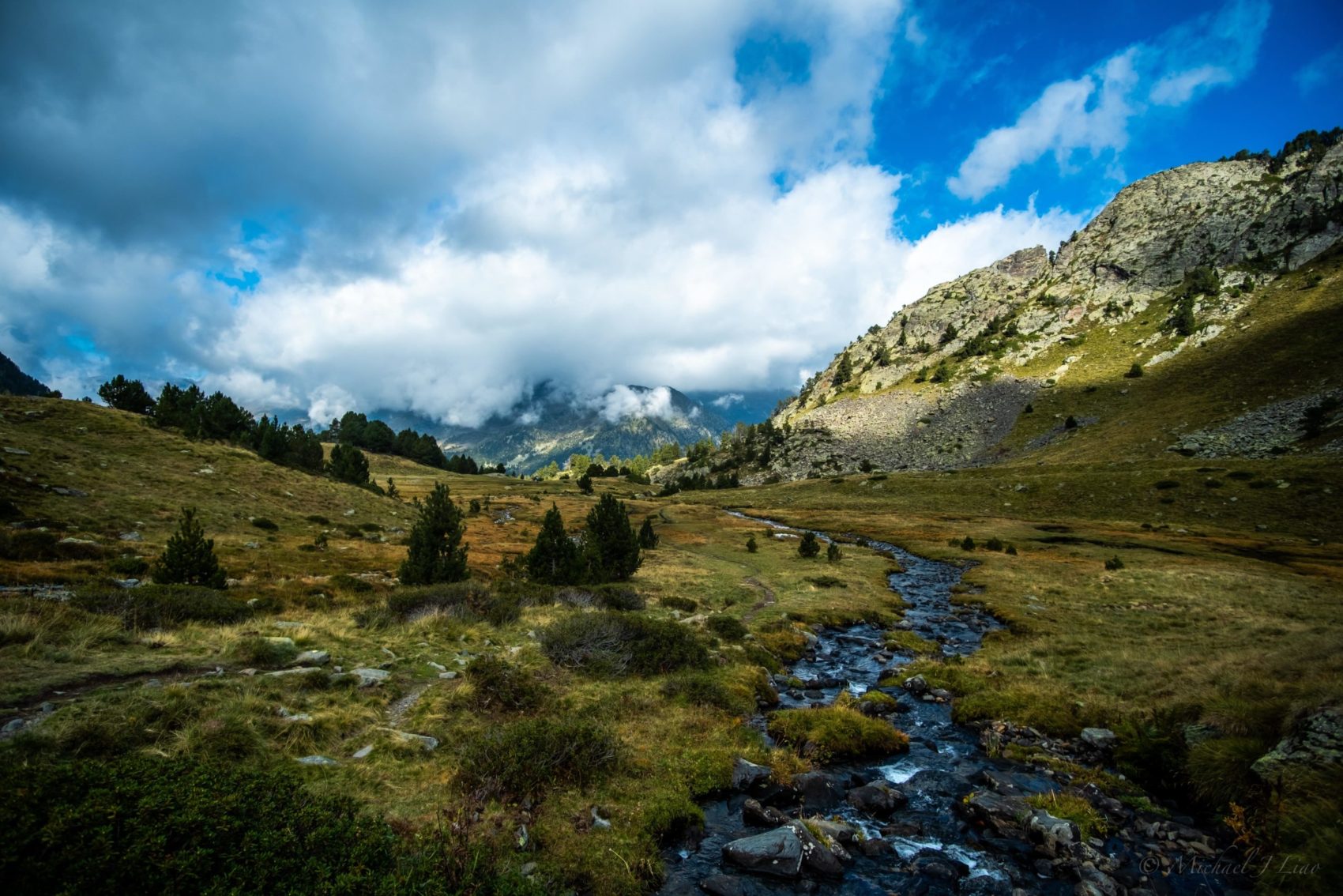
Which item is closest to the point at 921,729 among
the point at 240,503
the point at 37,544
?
the point at 37,544

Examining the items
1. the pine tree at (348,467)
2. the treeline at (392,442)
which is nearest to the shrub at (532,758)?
the pine tree at (348,467)

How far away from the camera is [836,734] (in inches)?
567

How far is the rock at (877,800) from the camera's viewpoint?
1155cm

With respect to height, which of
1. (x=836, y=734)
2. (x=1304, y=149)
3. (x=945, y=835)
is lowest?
(x=945, y=835)

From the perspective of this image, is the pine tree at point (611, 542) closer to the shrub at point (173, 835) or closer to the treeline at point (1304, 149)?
the shrub at point (173, 835)

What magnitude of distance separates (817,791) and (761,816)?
199 centimetres

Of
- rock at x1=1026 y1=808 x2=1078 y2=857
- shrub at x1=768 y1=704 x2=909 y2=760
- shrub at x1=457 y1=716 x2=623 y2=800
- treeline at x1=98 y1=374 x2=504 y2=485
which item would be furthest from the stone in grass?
treeline at x1=98 y1=374 x2=504 y2=485

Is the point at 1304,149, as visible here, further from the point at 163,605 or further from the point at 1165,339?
the point at 163,605

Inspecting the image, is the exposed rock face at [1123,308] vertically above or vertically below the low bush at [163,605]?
above

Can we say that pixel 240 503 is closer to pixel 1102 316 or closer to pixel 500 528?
pixel 500 528

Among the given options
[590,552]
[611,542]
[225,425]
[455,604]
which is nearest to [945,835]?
[455,604]

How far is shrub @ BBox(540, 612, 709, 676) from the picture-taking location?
18125mm

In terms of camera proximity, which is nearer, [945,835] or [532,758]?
[945,835]

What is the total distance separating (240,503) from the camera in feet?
148
